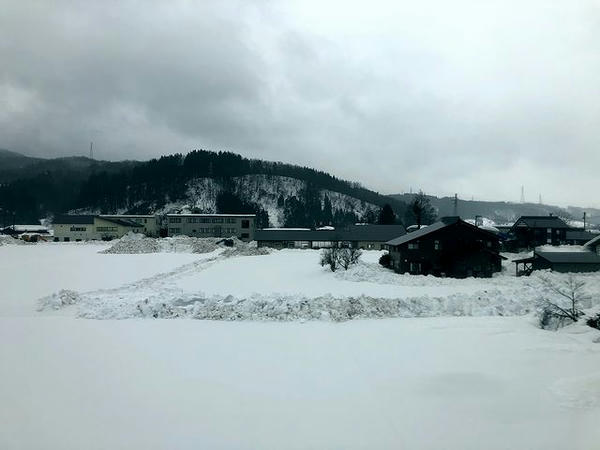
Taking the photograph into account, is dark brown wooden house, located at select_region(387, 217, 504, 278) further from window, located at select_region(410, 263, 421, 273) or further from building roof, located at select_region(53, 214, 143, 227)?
building roof, located at select_region(53, 214, 143, 227)

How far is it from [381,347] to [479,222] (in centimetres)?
6005

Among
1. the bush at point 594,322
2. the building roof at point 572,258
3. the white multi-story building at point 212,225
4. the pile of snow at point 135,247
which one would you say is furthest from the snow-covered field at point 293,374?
the white multi-story building at point 212,225

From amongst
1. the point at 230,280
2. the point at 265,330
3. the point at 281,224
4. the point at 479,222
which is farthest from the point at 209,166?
the point at 265,330

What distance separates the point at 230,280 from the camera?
2684 centimetres

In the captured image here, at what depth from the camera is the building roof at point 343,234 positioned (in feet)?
205

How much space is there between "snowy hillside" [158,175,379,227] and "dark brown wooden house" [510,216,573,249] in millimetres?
82948

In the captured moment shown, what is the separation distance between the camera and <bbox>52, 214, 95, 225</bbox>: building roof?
78250 millimetres

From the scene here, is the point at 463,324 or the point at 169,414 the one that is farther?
the point at 463,324

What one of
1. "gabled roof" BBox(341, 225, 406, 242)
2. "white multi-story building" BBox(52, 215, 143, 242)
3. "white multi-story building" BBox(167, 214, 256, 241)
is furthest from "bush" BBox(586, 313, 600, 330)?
"white multi-story building" BBox(52, 215, 143, 242)

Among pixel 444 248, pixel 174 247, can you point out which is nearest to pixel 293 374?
pixel 444 248

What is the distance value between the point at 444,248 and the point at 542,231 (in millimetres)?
35857

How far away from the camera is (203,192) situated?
14625 cm

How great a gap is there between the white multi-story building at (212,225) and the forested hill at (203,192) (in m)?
40.9

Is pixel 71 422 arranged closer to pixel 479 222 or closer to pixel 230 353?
pixel 230 353
